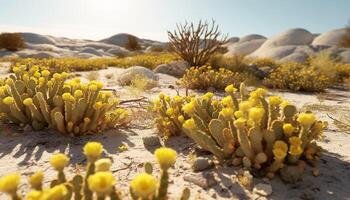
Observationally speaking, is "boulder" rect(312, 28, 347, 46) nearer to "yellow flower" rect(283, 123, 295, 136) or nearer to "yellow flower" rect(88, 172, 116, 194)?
"yellow flower" rect(283, 123, 295, 136)

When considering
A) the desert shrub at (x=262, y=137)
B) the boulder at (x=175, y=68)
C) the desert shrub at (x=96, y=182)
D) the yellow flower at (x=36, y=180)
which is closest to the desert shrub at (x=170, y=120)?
the desert shrub at (x=262, y=137)

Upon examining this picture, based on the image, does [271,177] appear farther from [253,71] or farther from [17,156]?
[253,71]

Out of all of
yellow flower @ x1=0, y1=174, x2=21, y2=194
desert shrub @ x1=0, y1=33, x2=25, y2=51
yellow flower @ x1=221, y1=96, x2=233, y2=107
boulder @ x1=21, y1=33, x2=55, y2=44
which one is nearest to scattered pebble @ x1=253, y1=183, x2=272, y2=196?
yellow flower @ x1=221, y1=96, x2=233, y2=107

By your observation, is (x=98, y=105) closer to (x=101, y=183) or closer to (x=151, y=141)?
(x=151, y=141)

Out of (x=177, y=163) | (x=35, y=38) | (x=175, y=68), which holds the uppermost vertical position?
(x=177, y=163)

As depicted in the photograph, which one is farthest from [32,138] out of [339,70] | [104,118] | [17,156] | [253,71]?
[339,70]

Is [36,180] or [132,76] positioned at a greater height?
[36,180]

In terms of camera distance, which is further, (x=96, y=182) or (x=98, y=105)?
(x=98, y=105)

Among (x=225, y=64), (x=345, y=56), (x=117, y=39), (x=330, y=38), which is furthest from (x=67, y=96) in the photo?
(x=117, y=39)

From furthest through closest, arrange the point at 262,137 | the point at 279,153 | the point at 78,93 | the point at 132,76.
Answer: the point at 132,76
the point at 78,93
the point at 262,137
the point at 279,153
